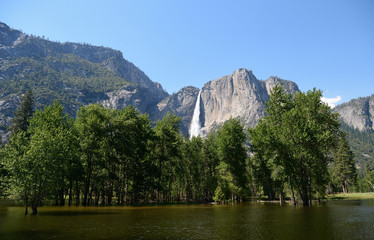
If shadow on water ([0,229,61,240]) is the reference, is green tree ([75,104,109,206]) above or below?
above

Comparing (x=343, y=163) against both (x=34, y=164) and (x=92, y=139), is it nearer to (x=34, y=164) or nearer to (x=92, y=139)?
(x=92, y=139)

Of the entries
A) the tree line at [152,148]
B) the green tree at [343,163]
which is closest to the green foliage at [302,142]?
the tree line at [152,148]

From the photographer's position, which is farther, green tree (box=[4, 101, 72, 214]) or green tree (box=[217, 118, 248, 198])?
green tree (box=[217, 118, 248, 198])

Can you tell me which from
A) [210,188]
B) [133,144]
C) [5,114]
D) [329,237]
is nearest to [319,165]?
[210,188]

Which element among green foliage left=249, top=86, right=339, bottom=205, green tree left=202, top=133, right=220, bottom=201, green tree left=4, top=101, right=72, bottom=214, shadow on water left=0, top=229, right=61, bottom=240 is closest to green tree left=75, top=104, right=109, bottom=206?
green tree left=4, top=101, right=72, bottom=214

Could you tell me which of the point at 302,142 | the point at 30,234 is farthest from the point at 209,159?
the point at 30,234

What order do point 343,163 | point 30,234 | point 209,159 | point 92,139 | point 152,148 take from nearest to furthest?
point 30,234 < point 92,139 < point 152,148 < point 209,159 < point 343,163

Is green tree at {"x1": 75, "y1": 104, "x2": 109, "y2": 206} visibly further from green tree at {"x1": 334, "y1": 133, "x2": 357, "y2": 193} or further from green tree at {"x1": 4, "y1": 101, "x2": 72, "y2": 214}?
green tree at {"x1": 334, "y1": 133, "x2": 357, "y2": 193}

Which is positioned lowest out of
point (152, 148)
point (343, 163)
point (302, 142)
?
point (343, 163)

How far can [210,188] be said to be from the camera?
53656 mm

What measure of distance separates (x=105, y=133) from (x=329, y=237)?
36.7 meters

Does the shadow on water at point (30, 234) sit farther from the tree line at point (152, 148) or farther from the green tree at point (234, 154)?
the green tree at point (234, 154)

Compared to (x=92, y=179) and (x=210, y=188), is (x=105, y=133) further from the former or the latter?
(x=210, y=188)

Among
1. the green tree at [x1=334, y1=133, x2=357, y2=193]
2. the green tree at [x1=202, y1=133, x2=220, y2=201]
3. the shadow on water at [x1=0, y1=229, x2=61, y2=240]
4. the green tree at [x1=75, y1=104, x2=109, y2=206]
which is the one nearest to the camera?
the shadow on water at [x1=0, y1=229, x2=61, y2=240]
